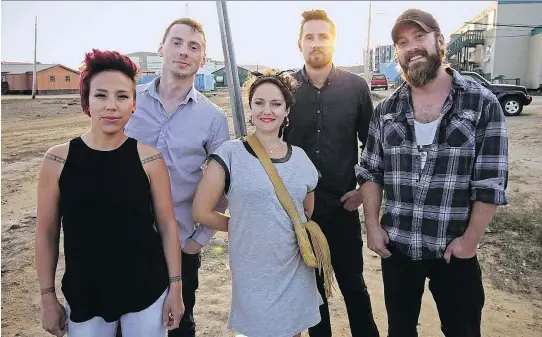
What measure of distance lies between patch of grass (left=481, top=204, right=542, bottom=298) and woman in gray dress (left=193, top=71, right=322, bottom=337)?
313 cm

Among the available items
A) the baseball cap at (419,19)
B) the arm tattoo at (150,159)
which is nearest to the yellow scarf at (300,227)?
the arm tattoo at (150,159)

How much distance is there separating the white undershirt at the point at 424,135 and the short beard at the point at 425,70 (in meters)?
0.24

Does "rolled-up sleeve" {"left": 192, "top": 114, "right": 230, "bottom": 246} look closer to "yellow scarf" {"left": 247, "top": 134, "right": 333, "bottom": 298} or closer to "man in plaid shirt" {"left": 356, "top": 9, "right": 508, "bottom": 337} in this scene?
"yellow scarf" {"left": 247, "top": 134, "right": 333, "bottom": 298}

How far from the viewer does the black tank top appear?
1899mm

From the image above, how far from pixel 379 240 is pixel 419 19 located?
4.34 ft

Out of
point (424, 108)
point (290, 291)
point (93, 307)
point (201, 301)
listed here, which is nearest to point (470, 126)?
point (424, 108)

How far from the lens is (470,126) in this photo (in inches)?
91.5

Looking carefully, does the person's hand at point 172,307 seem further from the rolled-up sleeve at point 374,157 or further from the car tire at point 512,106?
the car tire at point 512,106

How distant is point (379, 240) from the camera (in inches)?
101

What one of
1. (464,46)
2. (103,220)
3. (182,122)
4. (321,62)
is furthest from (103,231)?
(464,46)

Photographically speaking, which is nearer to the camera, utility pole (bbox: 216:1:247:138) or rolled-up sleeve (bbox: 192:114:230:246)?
rolled-up sleeve (bbox: 192:114:230:246)

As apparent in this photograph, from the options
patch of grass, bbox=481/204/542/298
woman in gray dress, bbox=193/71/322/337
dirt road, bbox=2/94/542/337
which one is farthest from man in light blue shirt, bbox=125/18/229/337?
patch of grass, bbox=481/204/542/298

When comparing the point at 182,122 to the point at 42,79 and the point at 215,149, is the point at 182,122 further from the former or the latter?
the point at 42,79

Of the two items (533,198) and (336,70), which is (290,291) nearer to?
(336,70)
